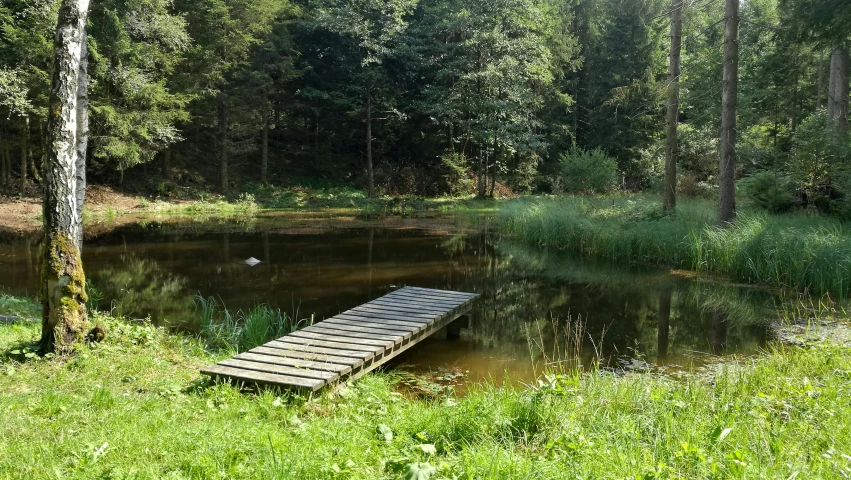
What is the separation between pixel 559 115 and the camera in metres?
37.4

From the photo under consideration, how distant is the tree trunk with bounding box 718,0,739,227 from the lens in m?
12.0

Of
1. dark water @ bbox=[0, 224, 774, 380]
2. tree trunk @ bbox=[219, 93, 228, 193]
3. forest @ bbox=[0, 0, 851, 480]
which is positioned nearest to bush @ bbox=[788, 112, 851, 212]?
forest @ bbox=[0, 0, 851, 480]

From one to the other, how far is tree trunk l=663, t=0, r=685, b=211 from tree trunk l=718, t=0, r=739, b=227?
2.51m

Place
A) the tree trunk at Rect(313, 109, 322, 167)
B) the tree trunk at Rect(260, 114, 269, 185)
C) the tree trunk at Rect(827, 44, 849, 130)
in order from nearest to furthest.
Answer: the tree trunk at Rect(827, 44, 849, 130) < the tree trunk at Rect(260, 114, 269, 185) < the tree trunk at Rect(313, 109, 322, 167)

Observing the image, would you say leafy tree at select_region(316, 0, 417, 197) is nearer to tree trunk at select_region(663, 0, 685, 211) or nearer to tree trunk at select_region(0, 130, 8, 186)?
tree trunk at select_region(0, 130, 8, 186)

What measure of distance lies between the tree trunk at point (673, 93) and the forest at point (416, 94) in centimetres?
7

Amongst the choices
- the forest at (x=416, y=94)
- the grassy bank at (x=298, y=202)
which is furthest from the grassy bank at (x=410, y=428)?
the grassy bank at (x=298, y=202)

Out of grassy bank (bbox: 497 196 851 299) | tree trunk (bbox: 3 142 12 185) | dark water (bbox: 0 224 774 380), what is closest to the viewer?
dark water (bbox: 0 224 774 380)

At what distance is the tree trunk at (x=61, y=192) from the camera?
541 centimetres

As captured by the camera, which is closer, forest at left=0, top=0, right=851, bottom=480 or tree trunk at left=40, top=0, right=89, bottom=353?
forest at left=0, top=0, right=851, bottom=480

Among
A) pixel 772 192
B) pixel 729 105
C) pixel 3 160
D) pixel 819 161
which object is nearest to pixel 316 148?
pixel 3 160

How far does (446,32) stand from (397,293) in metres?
25.3

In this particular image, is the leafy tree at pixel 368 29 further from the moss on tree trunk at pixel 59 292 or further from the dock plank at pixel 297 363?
the dock plank at pixel 297 363

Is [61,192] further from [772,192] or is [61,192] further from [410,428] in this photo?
[772,192]
